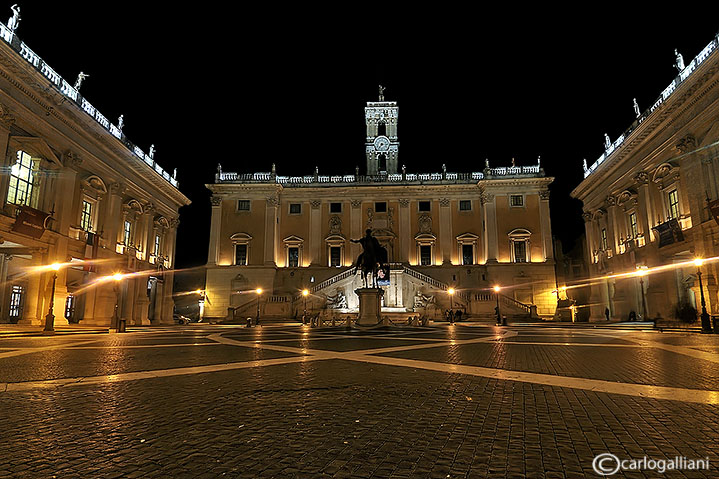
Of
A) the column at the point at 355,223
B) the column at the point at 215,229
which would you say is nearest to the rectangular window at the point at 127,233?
the column at the point at 215,229

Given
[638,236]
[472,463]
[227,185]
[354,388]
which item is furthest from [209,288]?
[472,463]

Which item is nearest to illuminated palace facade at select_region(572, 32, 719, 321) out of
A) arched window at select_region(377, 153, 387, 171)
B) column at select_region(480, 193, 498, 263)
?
column at select_region(480, 193, 498, 263)

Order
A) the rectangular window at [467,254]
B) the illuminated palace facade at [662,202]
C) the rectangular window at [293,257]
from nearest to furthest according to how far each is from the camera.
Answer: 1. the illuminated palace facade at [662,202]
2. the rectangular window at [467,254]
3. the rectangular window at [293,257]

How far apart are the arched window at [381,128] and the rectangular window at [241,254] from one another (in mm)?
23514

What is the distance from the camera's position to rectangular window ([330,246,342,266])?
47.0m

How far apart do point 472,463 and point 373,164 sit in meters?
52.3

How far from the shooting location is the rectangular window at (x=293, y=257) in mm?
47375

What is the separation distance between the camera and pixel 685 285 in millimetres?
27938

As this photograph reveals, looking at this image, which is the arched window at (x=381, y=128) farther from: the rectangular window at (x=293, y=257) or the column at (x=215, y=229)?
the column at (x=215, y=229)

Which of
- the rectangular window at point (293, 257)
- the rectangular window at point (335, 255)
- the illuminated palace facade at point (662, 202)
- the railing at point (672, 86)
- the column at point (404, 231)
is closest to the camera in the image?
the railing at point (672, 86)

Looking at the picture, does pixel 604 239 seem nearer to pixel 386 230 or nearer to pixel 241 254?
pixel 386 230

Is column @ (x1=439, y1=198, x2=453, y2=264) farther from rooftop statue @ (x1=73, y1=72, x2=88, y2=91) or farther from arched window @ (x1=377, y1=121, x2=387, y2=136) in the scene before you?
rooftop statue @ (x1=73, y1=72, x2=88, y2=91)

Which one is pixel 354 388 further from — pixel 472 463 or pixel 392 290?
pixel 392 290

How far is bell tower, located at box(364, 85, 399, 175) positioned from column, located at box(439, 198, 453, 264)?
348 inches
